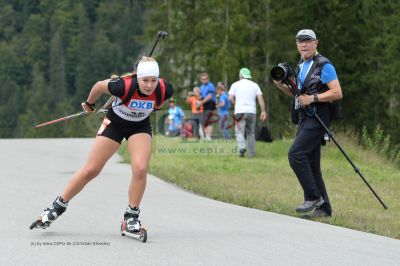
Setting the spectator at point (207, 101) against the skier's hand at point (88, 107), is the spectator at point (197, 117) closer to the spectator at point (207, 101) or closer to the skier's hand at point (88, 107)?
the spectator at point (207, 101)

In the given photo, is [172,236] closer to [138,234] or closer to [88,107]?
[138,234]

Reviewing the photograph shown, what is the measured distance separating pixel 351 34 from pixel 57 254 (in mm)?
44744

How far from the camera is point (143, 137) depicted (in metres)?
8.28

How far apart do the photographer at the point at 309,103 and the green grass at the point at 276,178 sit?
293 millimetres

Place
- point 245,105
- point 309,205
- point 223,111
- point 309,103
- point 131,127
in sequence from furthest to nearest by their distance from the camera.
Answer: point 223,111
point 245,105
point 309,205
point 309,103
point 131,127

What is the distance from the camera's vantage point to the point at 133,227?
789 cm

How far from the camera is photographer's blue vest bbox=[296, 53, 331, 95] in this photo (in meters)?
9.72

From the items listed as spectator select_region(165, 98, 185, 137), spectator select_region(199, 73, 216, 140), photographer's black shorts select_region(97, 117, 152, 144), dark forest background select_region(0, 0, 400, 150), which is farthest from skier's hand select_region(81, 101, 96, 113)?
dark forest background select_region(0, 0, 400, 150)

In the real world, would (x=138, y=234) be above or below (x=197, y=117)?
above

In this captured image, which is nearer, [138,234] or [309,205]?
[138,234]

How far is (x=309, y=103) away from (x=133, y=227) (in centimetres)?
280

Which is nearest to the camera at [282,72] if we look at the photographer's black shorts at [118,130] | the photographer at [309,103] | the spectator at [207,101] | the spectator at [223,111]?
the photographer at [309,103]

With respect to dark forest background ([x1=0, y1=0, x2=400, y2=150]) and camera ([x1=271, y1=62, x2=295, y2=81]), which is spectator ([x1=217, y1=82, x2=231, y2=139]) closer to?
camera ([x1=271, y1=62, x2=295, y2=81])

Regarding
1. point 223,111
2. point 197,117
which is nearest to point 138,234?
point 223,111
